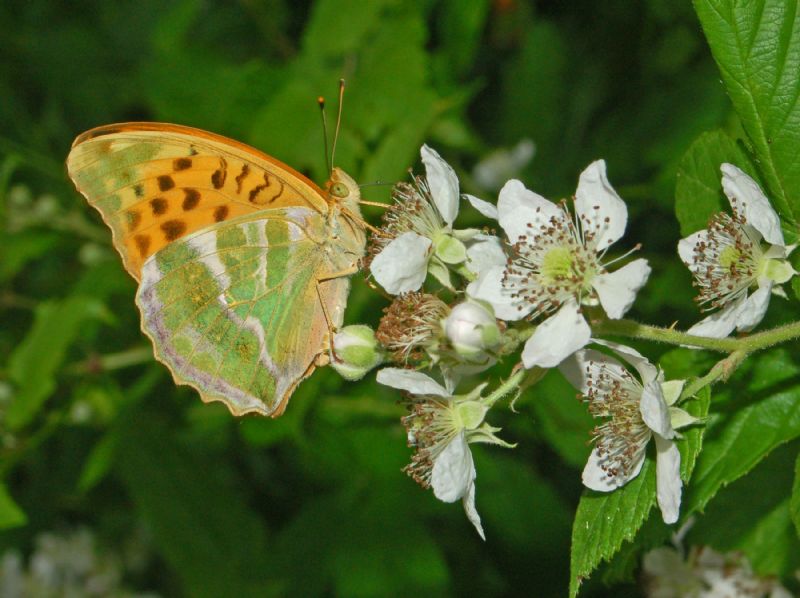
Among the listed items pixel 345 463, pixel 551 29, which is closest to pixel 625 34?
pixel 551 29

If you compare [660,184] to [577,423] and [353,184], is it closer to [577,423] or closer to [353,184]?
[577,423]

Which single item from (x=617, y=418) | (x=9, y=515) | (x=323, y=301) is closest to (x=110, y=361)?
(x=9, y=515)

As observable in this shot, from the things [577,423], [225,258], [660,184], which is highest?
[225,258]

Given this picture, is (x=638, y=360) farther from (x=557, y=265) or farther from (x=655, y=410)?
(x=557, y=265)

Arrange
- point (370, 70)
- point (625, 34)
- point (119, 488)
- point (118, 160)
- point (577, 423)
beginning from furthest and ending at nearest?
1. point (119, 488)
2. point (625, 34)
3. point (370, 70)
4. point (577, 423)
5. point (118, 160)

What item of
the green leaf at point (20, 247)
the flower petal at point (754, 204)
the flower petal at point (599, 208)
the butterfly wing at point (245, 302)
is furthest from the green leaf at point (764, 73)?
the green leaf at point (20, 247)

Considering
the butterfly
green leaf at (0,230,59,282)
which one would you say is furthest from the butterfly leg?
green leaf at (0,230,59,282)

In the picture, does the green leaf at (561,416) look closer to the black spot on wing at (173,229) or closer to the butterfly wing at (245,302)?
the butterfly wing at (245,302)
